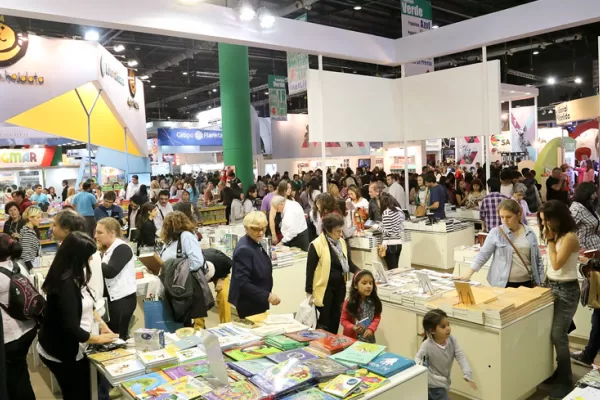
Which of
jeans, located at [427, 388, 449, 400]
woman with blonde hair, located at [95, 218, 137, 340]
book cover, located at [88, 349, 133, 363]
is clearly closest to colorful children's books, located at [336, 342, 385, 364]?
jeans, located at [427, 388, 449, 400]

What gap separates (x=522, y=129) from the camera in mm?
16641

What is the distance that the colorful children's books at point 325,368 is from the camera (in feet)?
7.52

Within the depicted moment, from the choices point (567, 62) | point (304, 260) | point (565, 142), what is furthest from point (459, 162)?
point (304, 260)

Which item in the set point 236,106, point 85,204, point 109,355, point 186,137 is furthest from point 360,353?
point 186,137

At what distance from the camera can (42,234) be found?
845cm

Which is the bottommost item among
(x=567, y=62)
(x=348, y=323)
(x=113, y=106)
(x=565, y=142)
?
(x=348, y=323)

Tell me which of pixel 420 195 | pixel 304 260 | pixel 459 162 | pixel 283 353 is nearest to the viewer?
pixel 283 353

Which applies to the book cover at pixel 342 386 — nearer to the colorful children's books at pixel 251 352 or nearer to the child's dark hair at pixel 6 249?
the colorful children's books at pixel 251 352

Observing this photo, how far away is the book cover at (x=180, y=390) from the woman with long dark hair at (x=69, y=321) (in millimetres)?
553

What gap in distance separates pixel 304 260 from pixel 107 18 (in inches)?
125

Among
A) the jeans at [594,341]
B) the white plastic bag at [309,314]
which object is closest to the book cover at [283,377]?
the white plastic bag at [309,314]

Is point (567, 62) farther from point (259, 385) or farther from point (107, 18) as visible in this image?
point (259, 385)

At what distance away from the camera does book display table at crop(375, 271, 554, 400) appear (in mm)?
3127

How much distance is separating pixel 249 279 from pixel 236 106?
8.69 meters
